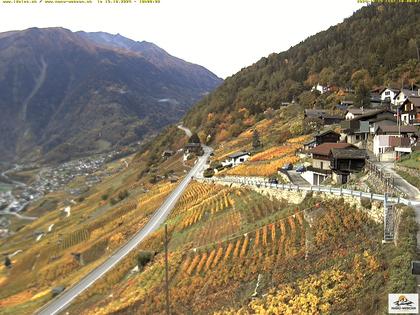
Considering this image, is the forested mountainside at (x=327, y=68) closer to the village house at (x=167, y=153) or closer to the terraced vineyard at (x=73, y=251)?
the village house at (x=167, y=153)

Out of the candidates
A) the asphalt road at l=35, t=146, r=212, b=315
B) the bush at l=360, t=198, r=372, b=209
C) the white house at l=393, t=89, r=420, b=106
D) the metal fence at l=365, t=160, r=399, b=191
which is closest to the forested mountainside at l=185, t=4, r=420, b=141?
the white house at l=393, t=89, r=420, b=106

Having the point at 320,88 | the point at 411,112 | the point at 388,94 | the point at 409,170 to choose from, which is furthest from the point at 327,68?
the point at 409,170

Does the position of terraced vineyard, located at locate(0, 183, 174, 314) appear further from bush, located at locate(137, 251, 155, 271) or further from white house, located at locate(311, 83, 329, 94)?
white house, located at locate(311, 83, 329, 94)

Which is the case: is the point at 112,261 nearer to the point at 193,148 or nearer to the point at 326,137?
the point at 326,137

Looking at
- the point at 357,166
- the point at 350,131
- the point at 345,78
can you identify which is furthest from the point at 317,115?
the point at 357,166

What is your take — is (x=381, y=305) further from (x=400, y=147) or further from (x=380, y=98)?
(x=380, y=98)
